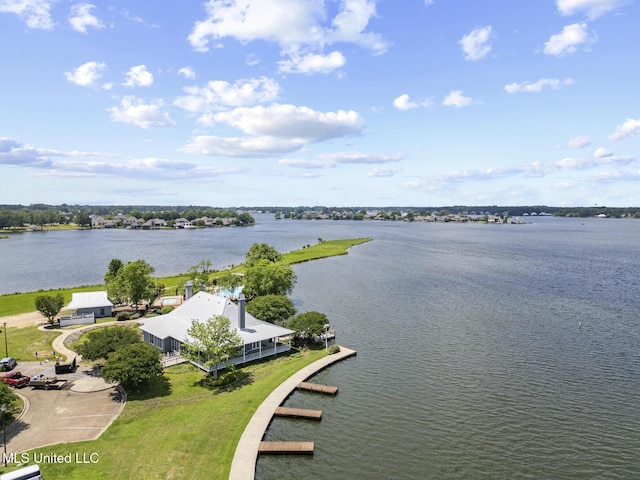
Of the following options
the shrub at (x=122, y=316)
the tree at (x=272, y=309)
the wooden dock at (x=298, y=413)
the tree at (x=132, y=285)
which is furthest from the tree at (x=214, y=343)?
the tree at (x=132, y=285)

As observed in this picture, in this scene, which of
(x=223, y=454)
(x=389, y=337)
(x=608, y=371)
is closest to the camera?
(x=223, y=454)

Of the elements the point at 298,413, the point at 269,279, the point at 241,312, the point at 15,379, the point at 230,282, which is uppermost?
the point at 269,279

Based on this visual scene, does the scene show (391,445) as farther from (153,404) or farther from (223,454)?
(153,404)

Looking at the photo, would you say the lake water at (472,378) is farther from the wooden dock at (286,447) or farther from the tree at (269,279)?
the tree at (269,279)

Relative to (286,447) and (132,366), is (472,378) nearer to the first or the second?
(286,447)

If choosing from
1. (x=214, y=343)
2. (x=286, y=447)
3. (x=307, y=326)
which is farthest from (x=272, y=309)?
(x=286, y=447)

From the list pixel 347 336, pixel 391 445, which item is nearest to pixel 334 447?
pixel 391 445
